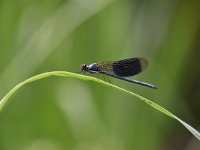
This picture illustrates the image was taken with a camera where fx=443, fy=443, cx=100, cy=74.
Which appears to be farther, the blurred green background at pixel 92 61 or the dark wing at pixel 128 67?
the blurred green background at pixel 92 61

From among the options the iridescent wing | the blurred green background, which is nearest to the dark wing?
the iridescent wing

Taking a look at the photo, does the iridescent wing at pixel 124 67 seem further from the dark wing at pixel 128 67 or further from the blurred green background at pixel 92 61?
the blurred green background at pixel 92 61

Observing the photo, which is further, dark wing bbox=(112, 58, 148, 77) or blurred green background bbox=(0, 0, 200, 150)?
blurred green background bbox=(0, 0, 200, 150)

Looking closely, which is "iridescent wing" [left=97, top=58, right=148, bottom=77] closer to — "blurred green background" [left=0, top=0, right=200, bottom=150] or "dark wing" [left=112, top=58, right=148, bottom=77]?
"dark wing" [left=112, top=58, right=148, bottom=77]

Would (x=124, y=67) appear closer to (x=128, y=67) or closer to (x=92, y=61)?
(x=128, y=67)

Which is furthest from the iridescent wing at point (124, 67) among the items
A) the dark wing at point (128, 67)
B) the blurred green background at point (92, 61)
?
the blurred green background at point (92, 61)
